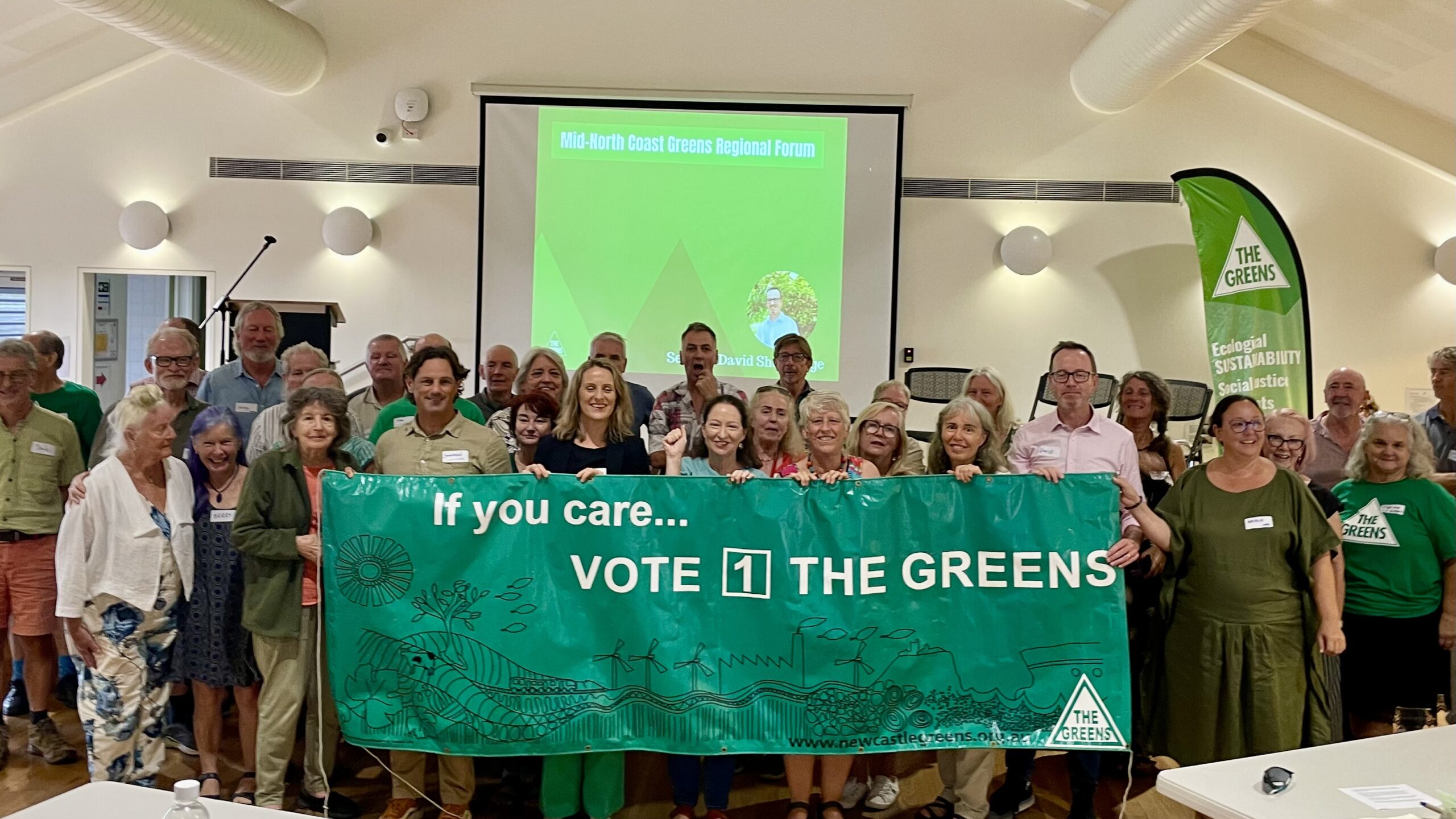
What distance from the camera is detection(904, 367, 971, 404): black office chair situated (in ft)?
20.5

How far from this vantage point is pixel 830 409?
339 cm

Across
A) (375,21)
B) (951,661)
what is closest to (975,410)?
(951,661)

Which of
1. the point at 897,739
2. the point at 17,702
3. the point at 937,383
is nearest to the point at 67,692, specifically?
the point at 17,702

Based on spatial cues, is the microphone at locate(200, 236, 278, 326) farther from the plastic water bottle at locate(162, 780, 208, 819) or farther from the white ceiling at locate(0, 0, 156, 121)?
the plastic water bottle at locate(162, 780, 208, 819)

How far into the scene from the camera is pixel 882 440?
3.63 meters

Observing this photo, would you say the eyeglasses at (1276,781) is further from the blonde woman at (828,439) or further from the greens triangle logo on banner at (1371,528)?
the greens triangle logo on banner at (1371,528)

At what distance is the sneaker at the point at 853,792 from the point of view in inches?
142

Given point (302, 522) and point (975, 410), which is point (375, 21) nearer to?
Answer: point (302, 522)

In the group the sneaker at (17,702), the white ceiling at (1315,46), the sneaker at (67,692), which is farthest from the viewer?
the white ceiling at (1315,46)

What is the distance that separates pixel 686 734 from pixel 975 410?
1.43 meters

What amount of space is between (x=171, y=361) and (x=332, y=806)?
2026 millimetres

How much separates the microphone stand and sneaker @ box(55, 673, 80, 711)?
2.96 metres

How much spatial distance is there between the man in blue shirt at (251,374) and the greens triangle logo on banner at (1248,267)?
17.4ft

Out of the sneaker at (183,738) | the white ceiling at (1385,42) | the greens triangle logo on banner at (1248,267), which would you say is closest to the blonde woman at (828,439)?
the sneaker at (183,738)
